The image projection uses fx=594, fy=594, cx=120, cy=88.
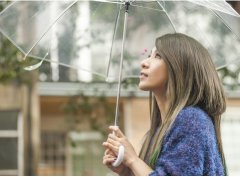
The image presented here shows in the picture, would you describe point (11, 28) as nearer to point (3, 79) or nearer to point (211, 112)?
point (211, 112)

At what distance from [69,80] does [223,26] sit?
11.1 m

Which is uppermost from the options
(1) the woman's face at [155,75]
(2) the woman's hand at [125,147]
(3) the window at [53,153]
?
(1) the woman's face at [155,75]

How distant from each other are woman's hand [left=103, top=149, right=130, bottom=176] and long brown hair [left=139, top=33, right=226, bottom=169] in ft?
0.39

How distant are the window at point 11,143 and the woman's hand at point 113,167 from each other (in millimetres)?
11152

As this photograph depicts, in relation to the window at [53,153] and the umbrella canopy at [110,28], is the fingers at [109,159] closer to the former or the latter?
the umbrella canopy at [110,28]

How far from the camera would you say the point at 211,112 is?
2820mm

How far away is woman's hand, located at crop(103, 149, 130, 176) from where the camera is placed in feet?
9.11

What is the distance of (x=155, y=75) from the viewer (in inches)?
116

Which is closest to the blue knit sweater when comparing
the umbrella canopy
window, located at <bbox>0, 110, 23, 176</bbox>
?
the umbrella canopy

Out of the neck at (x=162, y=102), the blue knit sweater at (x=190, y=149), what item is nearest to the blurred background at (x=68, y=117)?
the neck at (x=162, y=102)

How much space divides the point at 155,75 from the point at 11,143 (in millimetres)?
11498

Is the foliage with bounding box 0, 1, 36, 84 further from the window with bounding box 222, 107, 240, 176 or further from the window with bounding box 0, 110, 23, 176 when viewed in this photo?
the window with bounding box 222, 107, 240, 176

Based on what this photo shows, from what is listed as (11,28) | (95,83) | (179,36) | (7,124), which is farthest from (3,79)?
(179,36)

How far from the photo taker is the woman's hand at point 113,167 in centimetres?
278
